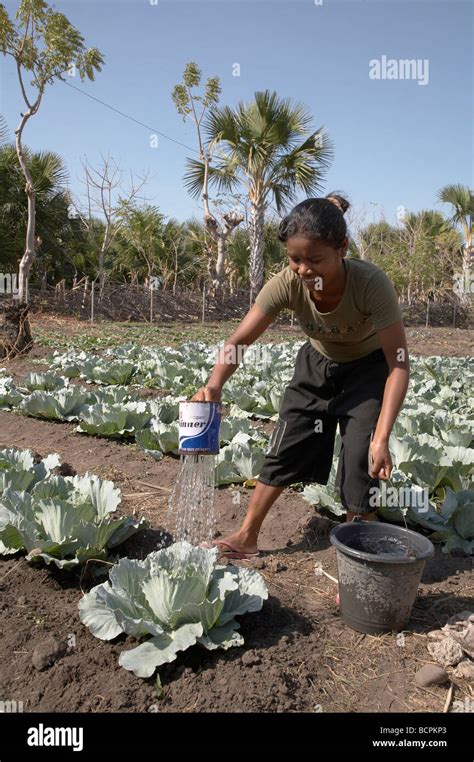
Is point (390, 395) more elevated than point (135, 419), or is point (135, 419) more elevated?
point (390, 395)

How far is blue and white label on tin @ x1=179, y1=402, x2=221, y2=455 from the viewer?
2285 millimetres

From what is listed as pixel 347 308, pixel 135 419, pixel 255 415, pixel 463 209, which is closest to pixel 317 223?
pixel 347 308

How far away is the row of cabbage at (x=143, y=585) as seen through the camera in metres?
2.05

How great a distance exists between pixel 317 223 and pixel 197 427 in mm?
889

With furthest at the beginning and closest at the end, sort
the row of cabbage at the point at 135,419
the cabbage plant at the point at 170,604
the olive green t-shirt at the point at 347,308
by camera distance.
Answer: the row of cabbage at the point at 135,419, the olive green t-shirt at the point at 347,308, the cabbage plant at the point at 170,604

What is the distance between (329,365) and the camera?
9.29 ft

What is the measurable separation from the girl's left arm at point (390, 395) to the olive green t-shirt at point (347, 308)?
55 mm

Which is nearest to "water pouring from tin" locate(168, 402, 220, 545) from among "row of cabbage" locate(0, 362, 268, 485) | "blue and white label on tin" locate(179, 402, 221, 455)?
"blue and white label on tin" locate(179, 402, 221, 455)

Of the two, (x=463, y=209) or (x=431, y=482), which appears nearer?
(x=431, y=482)

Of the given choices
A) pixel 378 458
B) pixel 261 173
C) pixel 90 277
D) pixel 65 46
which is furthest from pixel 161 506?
pixel 90 277

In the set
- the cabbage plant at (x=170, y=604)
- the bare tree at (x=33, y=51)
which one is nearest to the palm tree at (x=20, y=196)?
the bare tree at (x=33, y=51)

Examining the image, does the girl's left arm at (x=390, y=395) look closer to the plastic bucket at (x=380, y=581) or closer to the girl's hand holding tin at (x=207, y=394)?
the plastic bucket at (x=380, y=581)

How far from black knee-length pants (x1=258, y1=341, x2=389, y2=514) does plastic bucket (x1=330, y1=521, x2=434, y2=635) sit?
280 millimetres

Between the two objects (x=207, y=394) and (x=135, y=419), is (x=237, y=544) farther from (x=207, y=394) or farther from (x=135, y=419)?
(x=135, y=419)
